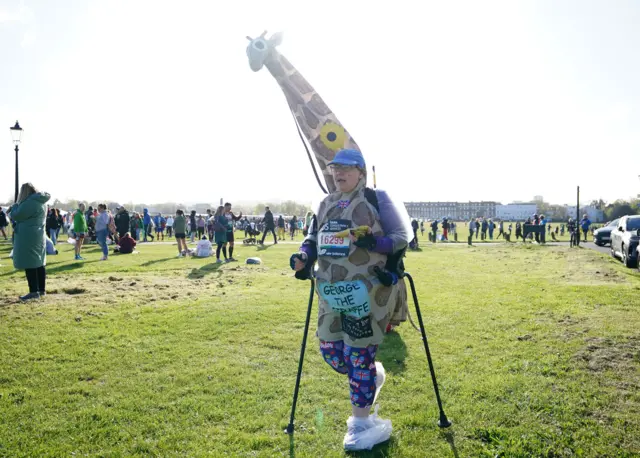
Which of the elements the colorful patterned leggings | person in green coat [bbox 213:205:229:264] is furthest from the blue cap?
person in green coat [bbox 213:205:229:264]

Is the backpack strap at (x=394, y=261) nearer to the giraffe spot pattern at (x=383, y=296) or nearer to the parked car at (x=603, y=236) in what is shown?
the giraffe spot pattern at (x=383, y=296)

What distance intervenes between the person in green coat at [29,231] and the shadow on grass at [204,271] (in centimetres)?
396

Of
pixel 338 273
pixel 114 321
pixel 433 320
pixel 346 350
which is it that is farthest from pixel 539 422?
pixel 114 321

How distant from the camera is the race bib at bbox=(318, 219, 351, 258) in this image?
3.33m

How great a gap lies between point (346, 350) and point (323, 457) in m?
0.89

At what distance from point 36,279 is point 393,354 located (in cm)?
766

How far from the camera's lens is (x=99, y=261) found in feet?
49.6

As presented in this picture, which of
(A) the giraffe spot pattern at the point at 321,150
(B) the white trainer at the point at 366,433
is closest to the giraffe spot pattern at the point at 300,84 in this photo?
(A) the giraffe spot pattern at the point at 321,150

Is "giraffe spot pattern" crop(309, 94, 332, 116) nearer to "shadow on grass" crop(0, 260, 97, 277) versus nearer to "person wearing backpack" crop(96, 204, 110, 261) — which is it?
"shadow on grass" crop(0, 260, 97, 277)

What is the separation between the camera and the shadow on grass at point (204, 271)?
39.3 ft

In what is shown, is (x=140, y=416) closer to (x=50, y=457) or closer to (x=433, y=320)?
(x=50, y=457)

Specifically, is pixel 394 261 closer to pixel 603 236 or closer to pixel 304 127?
pixel 304 127

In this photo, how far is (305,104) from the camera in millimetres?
7145

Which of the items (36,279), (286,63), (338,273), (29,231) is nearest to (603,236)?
(286,63)
